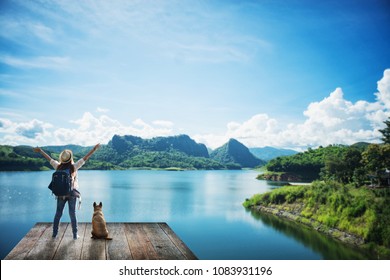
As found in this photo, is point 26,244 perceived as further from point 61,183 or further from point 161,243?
point 161,243

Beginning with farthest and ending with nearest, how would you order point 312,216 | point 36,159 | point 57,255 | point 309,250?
point 36,159 < point 312,216 < point 309,250 < point 57,255

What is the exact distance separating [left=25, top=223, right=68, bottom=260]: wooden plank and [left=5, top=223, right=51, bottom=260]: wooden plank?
35 millimetres

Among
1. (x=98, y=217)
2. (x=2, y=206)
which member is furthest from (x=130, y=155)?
(x=98, y=217)

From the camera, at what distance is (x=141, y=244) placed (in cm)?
320

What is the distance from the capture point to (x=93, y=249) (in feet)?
9.97

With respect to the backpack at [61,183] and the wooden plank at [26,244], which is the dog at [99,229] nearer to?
the backpack at [61,183]

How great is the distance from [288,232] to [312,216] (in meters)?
1.18

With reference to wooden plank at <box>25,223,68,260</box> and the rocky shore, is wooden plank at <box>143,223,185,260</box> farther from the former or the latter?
the rocky shore

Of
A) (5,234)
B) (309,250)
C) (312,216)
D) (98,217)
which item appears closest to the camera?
(98,217)

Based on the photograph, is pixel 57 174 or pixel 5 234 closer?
pixel 57 174

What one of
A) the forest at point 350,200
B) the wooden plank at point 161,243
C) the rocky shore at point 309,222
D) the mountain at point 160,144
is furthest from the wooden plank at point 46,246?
the mountain at point 160,144

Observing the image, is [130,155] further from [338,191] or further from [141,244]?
[141,244]

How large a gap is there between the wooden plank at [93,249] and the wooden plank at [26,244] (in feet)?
1.48

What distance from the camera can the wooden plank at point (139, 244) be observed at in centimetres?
288
